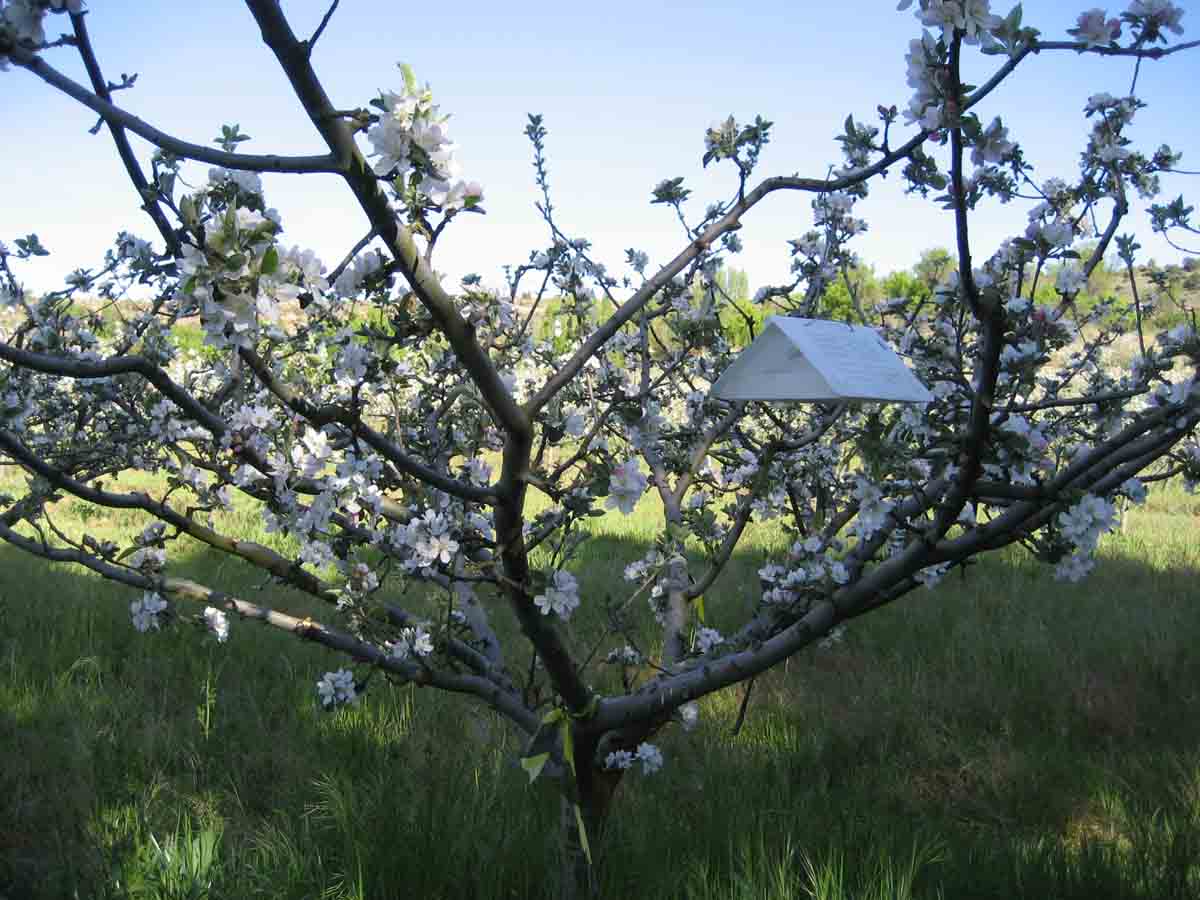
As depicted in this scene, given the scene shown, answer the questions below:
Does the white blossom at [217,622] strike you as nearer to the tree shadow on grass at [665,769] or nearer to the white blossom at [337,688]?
the white blossom at [337,688]

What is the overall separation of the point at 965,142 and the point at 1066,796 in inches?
92.4

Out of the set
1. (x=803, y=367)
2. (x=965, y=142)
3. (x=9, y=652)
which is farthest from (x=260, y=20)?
(x=9, y=652)

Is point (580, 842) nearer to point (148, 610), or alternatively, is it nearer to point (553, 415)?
point (553, 415)

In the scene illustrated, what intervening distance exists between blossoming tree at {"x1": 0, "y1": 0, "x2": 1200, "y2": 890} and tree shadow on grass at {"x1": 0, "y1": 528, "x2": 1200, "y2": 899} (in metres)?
0.28

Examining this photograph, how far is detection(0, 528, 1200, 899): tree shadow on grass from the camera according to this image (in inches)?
85.3

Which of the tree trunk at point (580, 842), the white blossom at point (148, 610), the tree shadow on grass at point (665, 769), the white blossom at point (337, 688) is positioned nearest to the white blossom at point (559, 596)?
the tree trunk at point (580, 842)

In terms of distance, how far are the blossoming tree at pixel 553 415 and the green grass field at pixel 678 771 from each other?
28 cm

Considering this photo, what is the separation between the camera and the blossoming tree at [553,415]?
1.10 m

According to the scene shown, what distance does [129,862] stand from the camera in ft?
7.07

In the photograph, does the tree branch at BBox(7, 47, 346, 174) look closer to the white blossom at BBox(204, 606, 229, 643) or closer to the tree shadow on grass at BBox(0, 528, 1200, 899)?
the tree shadow on grass at BBox(0, 528, 1200, 899)

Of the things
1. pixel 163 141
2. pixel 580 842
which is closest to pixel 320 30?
pixel 163 141

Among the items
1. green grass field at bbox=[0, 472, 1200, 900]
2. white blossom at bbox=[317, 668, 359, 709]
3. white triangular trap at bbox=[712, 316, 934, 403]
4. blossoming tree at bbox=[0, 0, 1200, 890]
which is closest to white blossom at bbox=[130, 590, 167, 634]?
blossoming tree at bbox=[0, 0, 1200, 890]

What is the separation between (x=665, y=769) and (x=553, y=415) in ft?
4.41

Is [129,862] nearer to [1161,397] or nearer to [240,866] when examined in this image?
[240,866]
